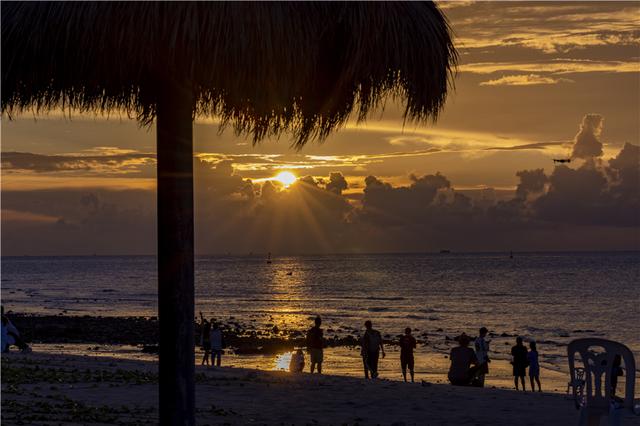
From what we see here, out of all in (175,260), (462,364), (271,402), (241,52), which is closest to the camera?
(241,52)

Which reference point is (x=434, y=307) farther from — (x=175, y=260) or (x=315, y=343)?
(x=175, y=260)

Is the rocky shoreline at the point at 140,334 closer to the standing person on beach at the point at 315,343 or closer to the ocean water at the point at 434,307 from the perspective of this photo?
the ocean water at the point at 434,307

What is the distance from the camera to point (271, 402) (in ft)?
46.1

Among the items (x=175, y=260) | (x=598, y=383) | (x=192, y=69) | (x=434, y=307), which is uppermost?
(x=192, y=69)

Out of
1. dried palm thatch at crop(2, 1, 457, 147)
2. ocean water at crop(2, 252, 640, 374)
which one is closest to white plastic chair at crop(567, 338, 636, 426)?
dried palm thatch at crop(2, 1, 457, 147)

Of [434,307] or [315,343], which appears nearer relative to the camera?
[315,343]

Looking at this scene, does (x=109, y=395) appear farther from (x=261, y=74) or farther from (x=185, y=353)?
(x=261, y=74)

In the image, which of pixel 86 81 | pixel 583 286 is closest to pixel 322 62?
pixel 86 81

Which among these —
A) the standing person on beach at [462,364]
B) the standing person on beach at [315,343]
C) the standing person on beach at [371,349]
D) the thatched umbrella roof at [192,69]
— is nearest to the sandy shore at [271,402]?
the standing person on beach at [462,364]

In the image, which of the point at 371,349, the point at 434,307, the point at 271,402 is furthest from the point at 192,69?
the point at 434,307

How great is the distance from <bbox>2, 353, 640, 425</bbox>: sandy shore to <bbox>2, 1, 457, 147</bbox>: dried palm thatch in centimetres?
546

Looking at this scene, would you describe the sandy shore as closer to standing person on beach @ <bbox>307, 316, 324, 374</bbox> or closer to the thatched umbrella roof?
standing person on beach @ <bbox>307, 316, 324, 374</bbox>

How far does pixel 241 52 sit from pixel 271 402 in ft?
29.3

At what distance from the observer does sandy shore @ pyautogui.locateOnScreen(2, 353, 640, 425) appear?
1208cm
